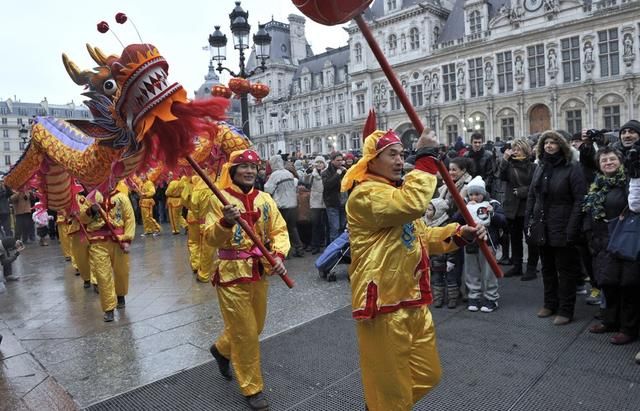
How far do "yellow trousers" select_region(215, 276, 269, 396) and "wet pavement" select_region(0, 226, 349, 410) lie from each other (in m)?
1.05

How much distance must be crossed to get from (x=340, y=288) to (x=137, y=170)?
4123mm

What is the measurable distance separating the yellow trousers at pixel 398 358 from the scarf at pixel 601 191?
9.15 ft

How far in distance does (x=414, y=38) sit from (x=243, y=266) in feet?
127

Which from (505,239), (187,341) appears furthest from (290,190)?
(187,341)

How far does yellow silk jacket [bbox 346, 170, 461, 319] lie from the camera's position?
2625 mm

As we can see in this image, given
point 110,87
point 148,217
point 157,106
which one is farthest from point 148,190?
point 157,106

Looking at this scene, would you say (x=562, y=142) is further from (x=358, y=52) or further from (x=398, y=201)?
(x=358, y=52)

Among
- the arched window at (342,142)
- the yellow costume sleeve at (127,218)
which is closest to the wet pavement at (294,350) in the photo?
the yellow costume sleeve at (127,218)

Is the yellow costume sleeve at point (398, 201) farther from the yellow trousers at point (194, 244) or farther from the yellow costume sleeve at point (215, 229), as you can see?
the yellow trousers at point (194, 244)

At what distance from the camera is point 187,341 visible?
17.2ft

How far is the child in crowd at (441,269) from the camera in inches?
234

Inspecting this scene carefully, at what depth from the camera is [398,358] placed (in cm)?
269

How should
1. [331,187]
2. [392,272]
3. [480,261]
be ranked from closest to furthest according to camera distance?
[392,272]
[480,261]
[331,187]

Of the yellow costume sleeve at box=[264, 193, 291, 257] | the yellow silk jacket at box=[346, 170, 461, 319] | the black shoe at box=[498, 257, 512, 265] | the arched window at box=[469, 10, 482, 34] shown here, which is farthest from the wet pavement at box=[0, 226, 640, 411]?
the arched window at box=[469, 10, 482, 34]
